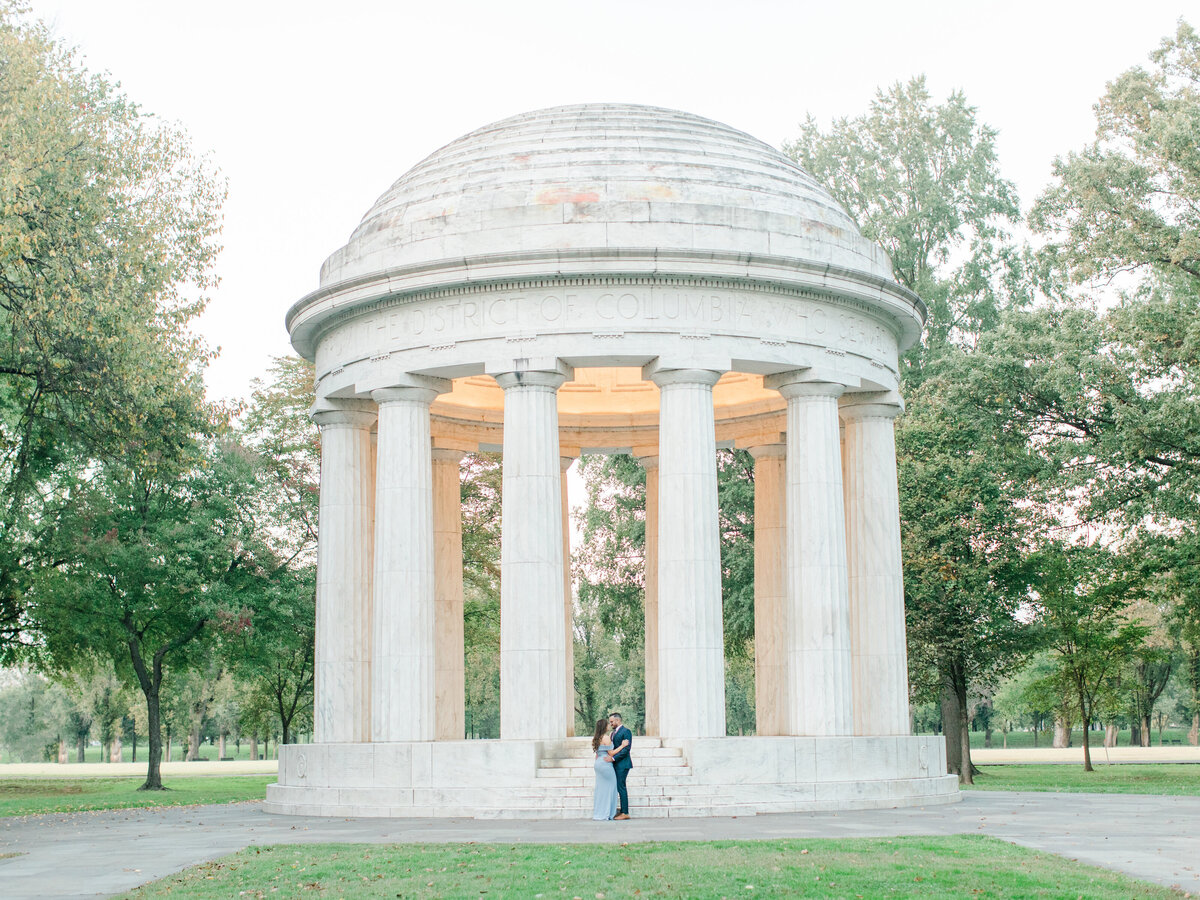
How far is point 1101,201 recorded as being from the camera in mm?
49062

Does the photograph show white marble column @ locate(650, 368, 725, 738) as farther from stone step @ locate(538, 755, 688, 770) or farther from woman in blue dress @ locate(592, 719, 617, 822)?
woman in blue dress @ locate(592, 719, 617, 822)

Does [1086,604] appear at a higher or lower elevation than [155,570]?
lower

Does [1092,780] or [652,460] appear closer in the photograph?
[652,460]

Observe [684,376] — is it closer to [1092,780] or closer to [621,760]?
[621,760]

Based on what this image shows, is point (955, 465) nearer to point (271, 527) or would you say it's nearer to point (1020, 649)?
point (1020, 649)

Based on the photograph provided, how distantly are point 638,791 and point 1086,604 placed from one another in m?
37.7

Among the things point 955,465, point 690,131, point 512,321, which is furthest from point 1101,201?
point 512,321

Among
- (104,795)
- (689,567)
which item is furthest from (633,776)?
(104,795)

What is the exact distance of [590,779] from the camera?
109 feet

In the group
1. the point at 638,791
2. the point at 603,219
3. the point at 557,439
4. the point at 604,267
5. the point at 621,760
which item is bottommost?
the point at 638,791

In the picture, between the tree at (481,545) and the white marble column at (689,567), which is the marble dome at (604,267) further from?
the tree at (481,545)

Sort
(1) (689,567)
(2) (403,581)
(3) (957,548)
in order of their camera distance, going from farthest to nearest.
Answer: (3) (957,548) → (2) (403,581) → (1) (689,567)

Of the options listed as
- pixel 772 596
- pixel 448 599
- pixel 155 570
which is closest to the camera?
pixel 448 599

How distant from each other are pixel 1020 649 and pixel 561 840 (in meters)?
39.3
